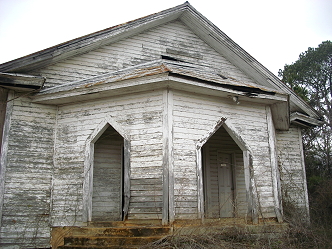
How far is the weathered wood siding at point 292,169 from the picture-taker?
11.9 m

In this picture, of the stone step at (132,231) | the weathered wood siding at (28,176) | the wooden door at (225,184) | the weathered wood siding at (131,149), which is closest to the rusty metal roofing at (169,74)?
the weathered wood siding at (131,149)

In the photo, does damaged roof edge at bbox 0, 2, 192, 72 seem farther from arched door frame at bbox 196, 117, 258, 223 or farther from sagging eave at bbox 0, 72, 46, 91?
arched door frame at bbox 196, 117, 258, 223

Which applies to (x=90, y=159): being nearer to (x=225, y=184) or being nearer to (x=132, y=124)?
(x=132, y=124)

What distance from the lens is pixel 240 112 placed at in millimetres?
9031

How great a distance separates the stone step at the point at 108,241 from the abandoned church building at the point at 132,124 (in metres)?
0.82

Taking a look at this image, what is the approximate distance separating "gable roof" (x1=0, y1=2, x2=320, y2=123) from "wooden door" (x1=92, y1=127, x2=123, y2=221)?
98.8 inches

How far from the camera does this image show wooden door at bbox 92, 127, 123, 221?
9.73 metres

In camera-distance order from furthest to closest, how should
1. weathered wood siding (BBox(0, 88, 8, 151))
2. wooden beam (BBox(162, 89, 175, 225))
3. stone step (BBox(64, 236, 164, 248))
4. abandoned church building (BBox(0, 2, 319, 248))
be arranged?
weathered wood siding (BBox(0, 88, 8, 151))
abandoned church building (BBox(0, 2, 319, 248))
wooden beam (BBox(162, 89, 175, 225))
stone step (BBox(64, 236, 164, 248))

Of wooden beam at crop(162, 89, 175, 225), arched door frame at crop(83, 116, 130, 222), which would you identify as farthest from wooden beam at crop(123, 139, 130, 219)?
wooden beam at crop(162, 89, 175, 225)

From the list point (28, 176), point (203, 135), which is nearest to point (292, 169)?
point (203, 135)

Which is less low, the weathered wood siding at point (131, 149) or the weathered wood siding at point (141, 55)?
the weathered wood siding at point (141, 55)

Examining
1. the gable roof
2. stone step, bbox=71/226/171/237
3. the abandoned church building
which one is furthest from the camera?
the gable roof

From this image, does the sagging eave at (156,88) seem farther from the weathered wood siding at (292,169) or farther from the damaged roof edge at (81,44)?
the weathered wood siding at (292,169)

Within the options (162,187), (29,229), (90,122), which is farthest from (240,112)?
(29,229)
